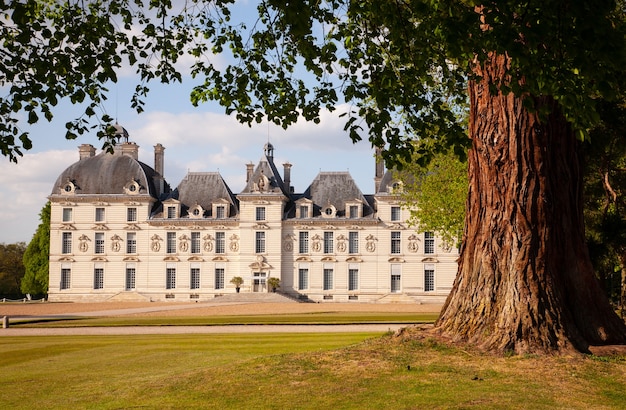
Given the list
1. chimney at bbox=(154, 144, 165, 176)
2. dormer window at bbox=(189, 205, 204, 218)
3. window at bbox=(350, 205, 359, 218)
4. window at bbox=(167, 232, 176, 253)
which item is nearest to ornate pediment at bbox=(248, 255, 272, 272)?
dormer window at bbox=(189, 205, 204, 218)

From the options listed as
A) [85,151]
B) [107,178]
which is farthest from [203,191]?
[85,151]

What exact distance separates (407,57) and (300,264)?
4891 centimetres

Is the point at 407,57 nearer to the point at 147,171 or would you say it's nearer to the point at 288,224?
the point at 288,224

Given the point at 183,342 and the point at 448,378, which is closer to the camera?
the point at 448,378

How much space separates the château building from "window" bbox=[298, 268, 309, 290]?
7 centimetres

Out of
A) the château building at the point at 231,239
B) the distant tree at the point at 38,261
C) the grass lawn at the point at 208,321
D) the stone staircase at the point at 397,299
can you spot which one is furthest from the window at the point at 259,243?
the grass lawn at the point at 208,321

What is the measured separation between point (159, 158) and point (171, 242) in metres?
6.68

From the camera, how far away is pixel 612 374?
8.59 metres

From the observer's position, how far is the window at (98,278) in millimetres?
57438

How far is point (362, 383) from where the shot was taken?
8594 mm

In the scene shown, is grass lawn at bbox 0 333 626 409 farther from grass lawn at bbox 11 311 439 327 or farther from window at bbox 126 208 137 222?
window at bbox 126 208 137 222

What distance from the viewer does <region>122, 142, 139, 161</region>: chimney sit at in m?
59.2

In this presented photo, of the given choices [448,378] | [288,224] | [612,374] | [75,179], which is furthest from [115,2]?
[75,179]

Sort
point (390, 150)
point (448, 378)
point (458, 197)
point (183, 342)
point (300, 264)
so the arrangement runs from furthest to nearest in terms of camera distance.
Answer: point (300, 264)
point (458, 197)
point (183, 342)
point (448, 378)
point (390, 150)
